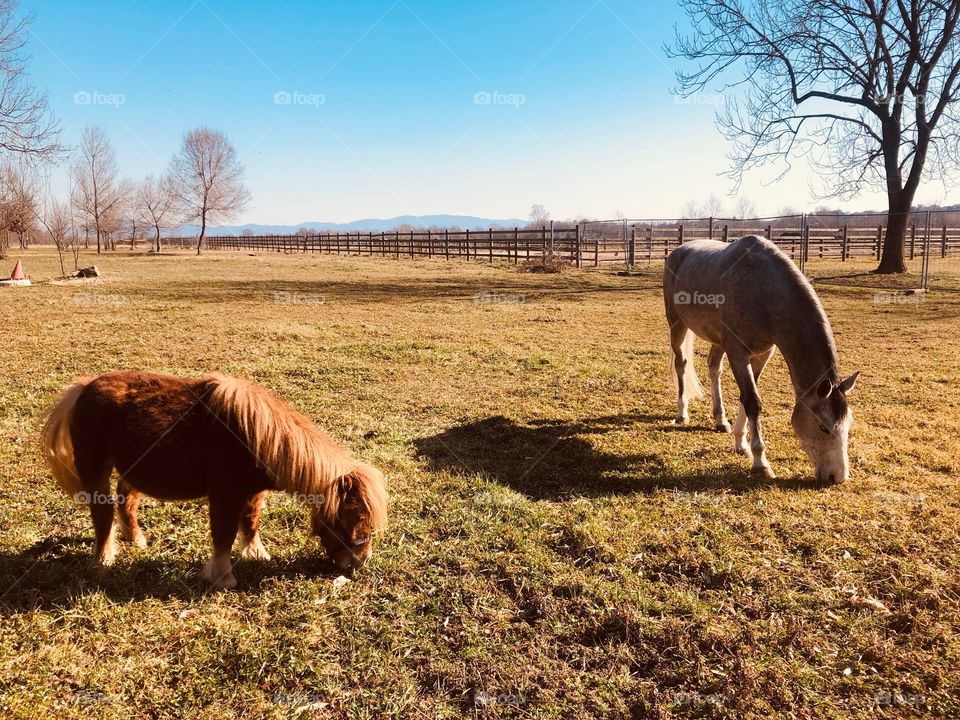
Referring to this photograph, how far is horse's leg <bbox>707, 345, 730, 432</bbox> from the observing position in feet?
19.3

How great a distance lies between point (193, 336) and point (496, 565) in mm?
8457

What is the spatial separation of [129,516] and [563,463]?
10.9ft

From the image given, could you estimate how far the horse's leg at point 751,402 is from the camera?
15.4ft

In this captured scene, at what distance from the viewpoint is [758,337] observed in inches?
195

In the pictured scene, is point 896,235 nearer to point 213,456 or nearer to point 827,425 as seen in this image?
point 827,425

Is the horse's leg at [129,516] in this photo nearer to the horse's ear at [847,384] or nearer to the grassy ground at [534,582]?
the grassy ground at [534,582]

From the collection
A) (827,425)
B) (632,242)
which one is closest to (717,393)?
(827,425)

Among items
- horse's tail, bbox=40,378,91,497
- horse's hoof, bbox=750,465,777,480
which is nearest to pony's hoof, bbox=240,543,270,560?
horse's tail, bbox=40,378,91,497

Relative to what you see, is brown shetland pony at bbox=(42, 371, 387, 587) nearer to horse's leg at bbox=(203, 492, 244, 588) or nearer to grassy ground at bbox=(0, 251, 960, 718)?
horse's leg at bbox=(203, 492, 244, 588)

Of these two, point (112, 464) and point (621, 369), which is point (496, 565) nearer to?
point (112, 464)

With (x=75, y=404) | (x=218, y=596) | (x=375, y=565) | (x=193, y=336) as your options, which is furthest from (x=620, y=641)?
(x=193, y=336)

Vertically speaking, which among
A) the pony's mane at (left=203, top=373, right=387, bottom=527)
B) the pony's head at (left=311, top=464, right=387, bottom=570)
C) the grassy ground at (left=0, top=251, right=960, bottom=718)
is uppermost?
the pony's mane at (left=203, top=373, right=387, bottom=527)

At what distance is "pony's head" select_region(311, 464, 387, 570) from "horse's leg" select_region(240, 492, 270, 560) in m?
0.41

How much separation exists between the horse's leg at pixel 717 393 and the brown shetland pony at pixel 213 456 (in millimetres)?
4276
